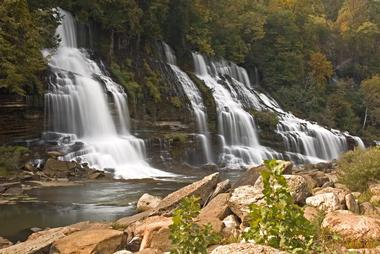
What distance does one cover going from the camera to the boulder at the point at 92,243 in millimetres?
7554

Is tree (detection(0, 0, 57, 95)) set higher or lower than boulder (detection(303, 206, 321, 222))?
higher

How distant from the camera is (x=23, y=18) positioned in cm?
2378

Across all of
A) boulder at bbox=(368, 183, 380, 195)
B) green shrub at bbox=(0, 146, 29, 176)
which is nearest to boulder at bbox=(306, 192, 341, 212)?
boulder at bbox=(368, 183, 380, 195)

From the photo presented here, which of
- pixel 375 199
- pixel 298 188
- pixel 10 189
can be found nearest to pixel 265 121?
pixel 10 189

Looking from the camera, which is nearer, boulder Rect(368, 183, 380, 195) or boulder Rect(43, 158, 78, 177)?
boulder Rect(368, 183, 380, 195)

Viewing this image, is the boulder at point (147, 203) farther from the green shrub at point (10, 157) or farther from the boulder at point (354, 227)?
the green shrub at point (10, 157)

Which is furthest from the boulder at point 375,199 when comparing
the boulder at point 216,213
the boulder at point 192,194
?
the boulder at point 192,194

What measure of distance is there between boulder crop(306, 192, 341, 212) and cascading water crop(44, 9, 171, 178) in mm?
15804

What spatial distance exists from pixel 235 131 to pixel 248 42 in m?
20.2

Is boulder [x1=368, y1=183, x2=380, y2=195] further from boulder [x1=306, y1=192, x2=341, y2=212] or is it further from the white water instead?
the white water

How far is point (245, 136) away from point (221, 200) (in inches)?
1039

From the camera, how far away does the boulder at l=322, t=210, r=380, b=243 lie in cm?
662

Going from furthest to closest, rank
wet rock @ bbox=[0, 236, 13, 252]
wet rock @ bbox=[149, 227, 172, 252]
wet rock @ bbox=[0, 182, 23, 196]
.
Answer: wet rock @ bbox=[0, 182, 23, 196] < wet rock @ bbox=[0, 236, 13, 252] < wet rock @ bbox=[149, 227, 172, 252]

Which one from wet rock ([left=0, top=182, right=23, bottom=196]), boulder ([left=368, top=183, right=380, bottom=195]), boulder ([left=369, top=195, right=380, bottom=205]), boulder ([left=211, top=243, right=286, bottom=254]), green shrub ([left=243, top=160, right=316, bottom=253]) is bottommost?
wet rock ([left=0, top=182, right=23, bottom=196])
